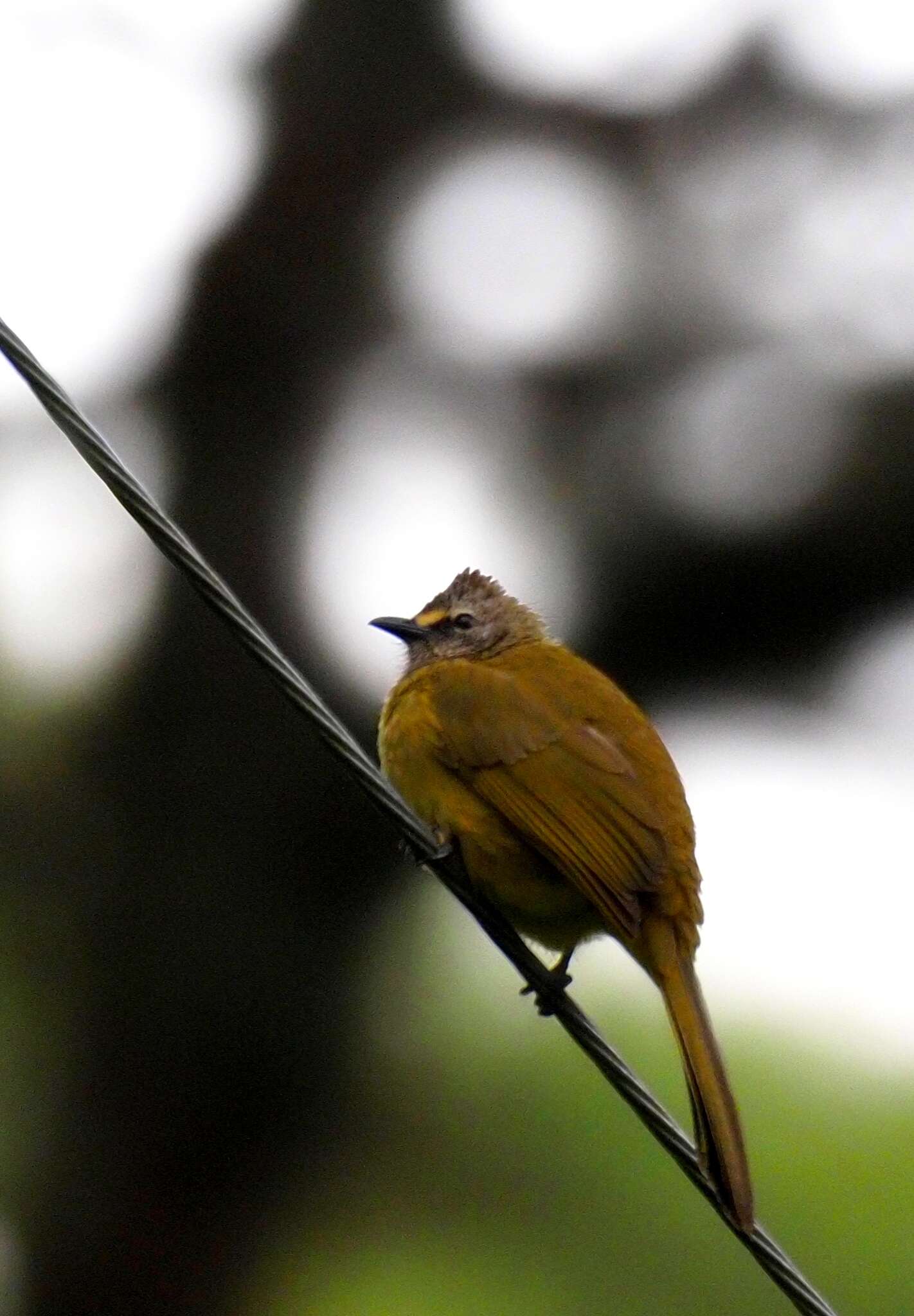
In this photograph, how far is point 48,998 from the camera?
28.5ft

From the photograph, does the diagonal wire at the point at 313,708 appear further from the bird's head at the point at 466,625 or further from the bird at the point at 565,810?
the bird's head at the point at 466,625

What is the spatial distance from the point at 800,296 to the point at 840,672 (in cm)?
189

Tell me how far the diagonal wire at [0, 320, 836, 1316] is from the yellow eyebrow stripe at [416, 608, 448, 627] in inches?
69.1

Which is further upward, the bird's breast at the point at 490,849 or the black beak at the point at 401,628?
the black beak at the point at 401,628

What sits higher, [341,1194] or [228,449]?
[228,449]

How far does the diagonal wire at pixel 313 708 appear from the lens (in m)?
3.01

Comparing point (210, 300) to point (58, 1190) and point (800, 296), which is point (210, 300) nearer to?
point (800, 296)

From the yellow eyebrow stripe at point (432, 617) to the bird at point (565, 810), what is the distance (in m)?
0.36

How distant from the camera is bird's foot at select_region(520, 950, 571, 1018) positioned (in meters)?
4.12

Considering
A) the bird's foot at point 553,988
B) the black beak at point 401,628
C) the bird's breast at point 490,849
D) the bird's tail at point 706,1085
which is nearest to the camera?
the bird's tail at point 706,1085

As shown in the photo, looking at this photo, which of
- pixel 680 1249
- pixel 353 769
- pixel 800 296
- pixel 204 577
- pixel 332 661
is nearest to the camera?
pixel 204 577

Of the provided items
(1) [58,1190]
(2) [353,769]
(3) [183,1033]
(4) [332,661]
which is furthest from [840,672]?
(2) [353,769]

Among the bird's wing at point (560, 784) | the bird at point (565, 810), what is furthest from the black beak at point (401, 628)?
the bird's wing at point (560, 784)

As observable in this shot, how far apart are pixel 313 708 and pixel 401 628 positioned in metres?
2.06
